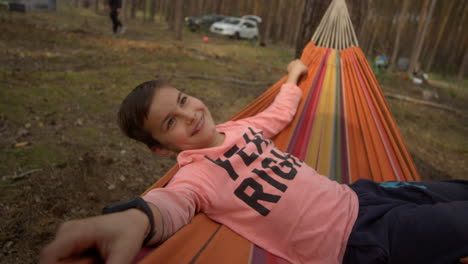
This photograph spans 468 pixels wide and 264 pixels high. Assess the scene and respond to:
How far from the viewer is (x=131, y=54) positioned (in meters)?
4.96

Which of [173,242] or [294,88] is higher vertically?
[294,88]

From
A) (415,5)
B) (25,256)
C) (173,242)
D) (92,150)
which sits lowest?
(25,256)

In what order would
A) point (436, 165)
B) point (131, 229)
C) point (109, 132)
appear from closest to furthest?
point (131, 229) → point (109, 132) → point (436, 165)

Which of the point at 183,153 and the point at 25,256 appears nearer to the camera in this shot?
the point at 183,153

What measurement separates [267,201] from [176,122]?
15.3 inches

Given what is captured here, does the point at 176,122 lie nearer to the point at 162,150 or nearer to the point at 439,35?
the point at 162,150

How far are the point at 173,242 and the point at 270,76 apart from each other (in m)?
4.84

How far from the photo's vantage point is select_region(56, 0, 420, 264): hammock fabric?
2.52ft

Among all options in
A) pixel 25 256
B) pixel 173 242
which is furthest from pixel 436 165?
pixel 25 256

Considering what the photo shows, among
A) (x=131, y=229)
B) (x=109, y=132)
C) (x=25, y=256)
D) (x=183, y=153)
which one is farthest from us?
(x=109, y=132)

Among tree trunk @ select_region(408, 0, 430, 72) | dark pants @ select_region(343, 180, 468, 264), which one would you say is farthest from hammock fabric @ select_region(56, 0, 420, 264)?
tree trunk @ select_region(408, 0, 430, 72)

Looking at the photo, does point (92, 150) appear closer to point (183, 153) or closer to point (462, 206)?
point (183, 153)

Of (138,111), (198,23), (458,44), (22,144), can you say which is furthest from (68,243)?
(458,44)

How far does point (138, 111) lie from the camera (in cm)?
89
